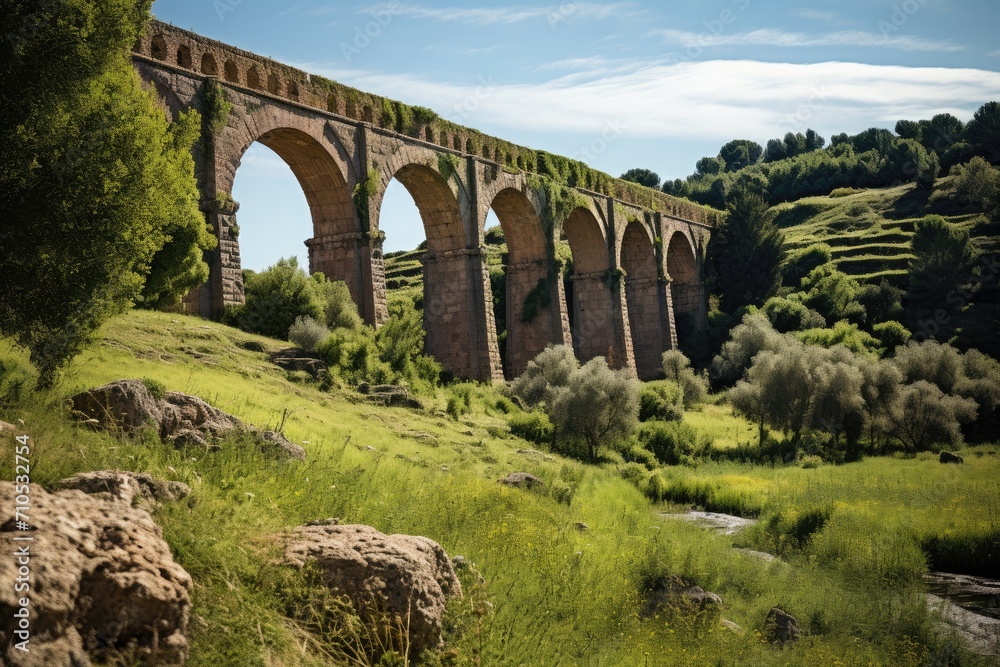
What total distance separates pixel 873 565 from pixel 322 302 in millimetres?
11396

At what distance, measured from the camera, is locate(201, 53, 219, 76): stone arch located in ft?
57.6

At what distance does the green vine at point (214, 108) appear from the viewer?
55.4 ft

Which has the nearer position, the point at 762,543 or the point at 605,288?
the point at 762,543

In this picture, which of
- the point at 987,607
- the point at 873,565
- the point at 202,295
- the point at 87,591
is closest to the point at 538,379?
the point at 202,295

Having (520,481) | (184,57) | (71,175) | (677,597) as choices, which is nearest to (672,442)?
(520,481)

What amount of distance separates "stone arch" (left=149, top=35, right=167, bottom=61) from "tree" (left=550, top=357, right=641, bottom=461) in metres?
10.6

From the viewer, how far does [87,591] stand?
11.1ft

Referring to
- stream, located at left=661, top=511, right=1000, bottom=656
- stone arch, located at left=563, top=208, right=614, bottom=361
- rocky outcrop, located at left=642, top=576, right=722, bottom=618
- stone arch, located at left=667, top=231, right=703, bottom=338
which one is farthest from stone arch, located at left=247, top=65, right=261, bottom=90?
stone arch, located at left=667, top=231, right=703, bottom=338

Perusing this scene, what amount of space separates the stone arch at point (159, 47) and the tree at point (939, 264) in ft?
105

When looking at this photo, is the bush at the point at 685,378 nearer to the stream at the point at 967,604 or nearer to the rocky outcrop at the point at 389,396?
the rocky outcrop at the point at 389,396

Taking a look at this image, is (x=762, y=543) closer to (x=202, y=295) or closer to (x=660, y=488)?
(x=660, y=488)

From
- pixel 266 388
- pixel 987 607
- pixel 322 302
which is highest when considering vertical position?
pixel 322 302

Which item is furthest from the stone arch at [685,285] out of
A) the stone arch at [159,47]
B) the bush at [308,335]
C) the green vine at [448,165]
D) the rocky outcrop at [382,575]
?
the rocky outcrop at [382,575]

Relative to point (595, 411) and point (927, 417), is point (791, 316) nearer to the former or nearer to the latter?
point (927, 417)
